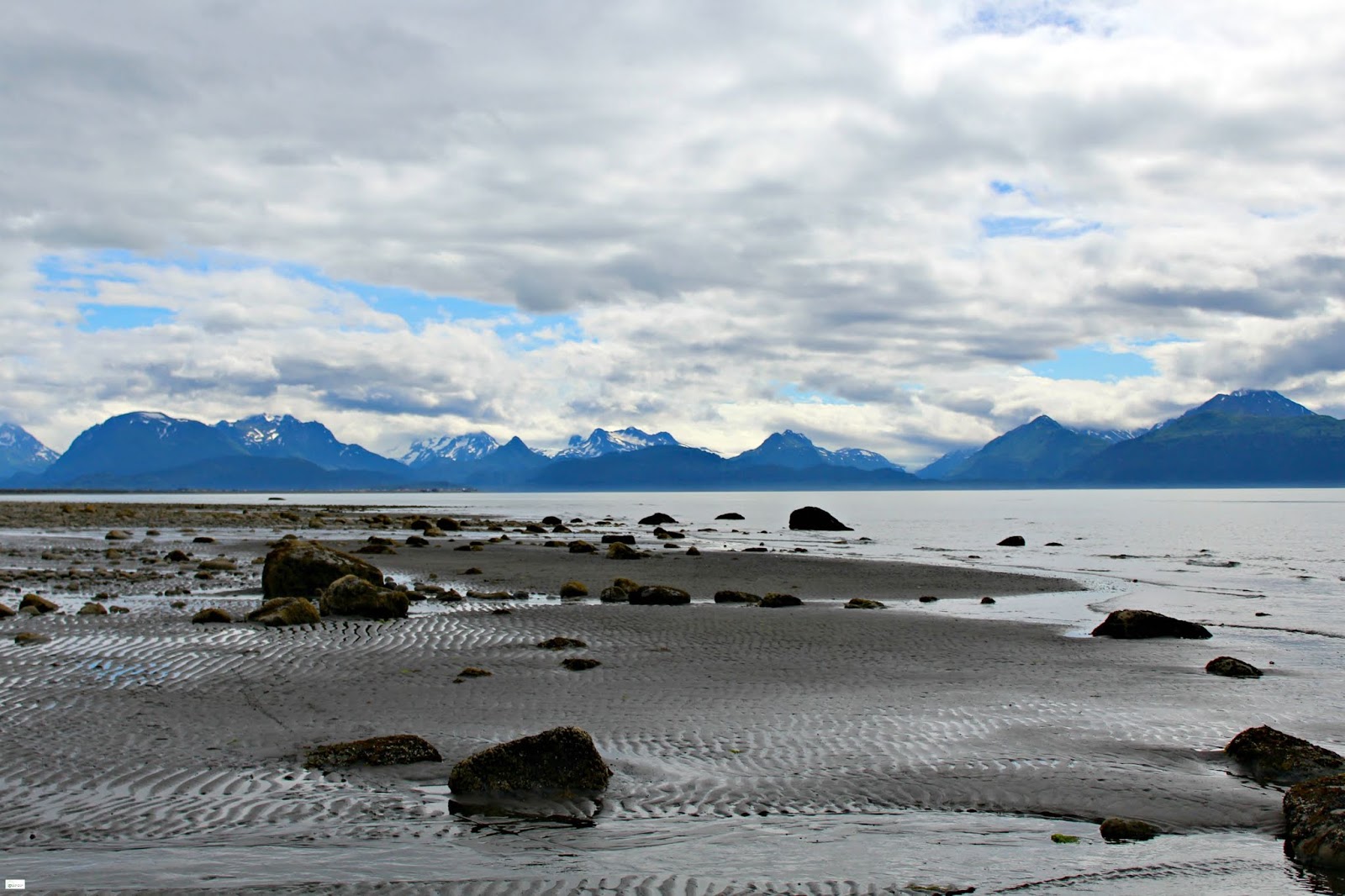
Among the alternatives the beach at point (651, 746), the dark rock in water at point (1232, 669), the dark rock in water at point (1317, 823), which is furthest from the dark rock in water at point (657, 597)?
the dark rock in water at point (1317, 823)

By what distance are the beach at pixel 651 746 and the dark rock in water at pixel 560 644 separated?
1.38 feet

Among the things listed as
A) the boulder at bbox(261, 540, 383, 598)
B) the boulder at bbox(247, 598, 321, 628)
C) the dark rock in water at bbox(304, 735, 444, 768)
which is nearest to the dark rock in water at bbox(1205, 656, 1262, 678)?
the dark rock in water at bbox(304, 735, 444, 768)

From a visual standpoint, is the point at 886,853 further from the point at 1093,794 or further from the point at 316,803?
the point at 316,803

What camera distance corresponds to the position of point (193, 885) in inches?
265

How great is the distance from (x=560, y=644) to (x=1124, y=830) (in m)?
11.6

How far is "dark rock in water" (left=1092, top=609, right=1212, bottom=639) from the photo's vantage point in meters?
21.2

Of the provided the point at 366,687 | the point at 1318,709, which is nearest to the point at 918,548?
the point at 1318,709

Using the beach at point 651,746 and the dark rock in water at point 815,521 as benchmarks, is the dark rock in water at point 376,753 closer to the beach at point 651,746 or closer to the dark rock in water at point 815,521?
the beach at point 651,746

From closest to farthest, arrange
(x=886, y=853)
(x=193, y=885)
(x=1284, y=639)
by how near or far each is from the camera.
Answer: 1. (x=193, y=885)
2. (x=886, y=853)
3. (x=1284, y=639)

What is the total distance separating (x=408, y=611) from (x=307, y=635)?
4.07m

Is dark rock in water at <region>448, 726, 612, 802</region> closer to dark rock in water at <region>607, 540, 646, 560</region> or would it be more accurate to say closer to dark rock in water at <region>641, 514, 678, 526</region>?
dark rock in water at <region>607, 540, 646, 560</region>

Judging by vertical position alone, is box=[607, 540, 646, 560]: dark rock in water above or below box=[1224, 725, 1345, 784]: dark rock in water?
below

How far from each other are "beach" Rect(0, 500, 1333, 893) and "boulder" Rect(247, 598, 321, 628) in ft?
1.42

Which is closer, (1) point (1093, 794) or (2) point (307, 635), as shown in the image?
(1) point (1093, 794)
